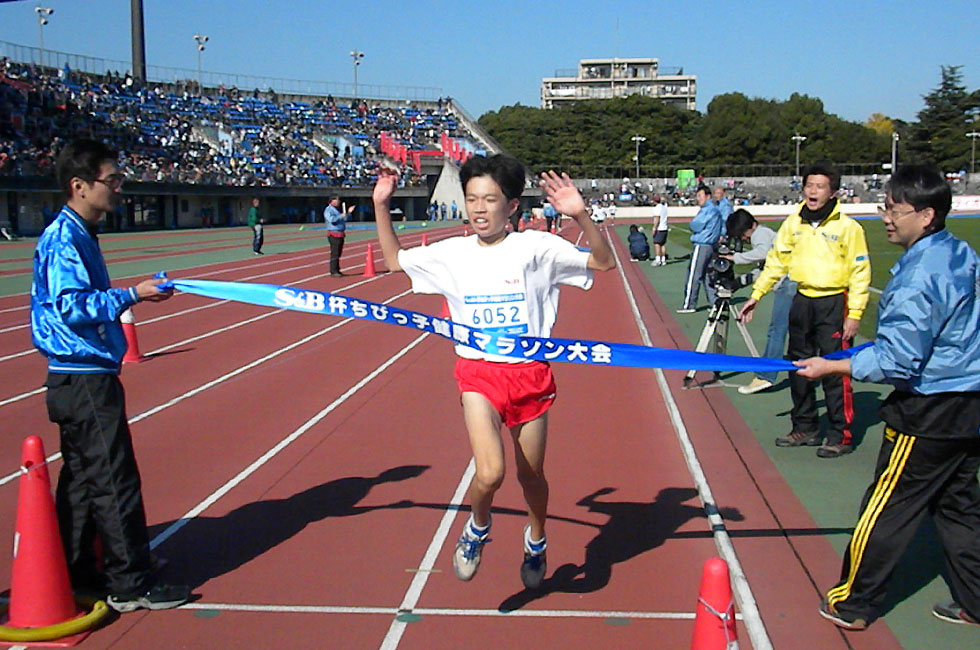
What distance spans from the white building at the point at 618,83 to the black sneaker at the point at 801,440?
159433 millimetres

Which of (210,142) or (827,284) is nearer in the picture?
(827,284)

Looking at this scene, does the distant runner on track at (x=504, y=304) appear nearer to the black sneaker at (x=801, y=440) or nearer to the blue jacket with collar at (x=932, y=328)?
the blue jacket with collar at (x=932, y=328)

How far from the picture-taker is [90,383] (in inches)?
180

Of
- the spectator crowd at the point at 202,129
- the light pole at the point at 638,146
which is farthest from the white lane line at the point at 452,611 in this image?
the light pole at the point at 638,146

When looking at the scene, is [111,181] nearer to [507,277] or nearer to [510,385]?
[507,277]

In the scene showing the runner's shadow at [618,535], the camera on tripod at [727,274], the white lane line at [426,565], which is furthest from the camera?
the camera on tripod at [727,274]

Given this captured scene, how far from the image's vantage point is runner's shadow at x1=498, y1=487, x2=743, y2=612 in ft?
16.3

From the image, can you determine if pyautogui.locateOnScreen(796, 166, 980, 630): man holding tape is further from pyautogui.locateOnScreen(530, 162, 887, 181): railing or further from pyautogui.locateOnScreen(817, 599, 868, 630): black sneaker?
pyautogui.locateOnScreen(530, 162, 887, 181): railing

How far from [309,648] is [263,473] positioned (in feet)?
9.44

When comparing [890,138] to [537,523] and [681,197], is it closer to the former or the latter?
[681,197]

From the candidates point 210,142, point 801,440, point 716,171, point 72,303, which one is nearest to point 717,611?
point 72,303

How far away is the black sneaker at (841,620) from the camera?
441cm

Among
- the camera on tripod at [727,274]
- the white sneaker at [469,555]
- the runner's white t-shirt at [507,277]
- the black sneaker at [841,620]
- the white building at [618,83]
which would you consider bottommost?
the black sneaker at [841,620]

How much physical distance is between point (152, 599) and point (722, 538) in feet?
10.5
